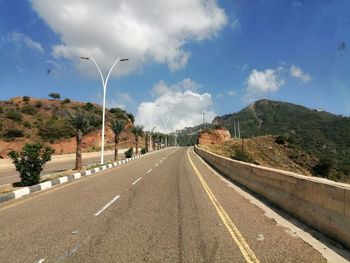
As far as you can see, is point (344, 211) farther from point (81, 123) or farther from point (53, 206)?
point (81, 123)

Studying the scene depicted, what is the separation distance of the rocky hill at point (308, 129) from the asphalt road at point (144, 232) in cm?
6827

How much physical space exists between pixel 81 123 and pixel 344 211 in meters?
25.7

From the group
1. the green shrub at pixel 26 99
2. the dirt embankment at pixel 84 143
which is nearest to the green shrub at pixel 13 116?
the dirt embankment at pixel 84 143

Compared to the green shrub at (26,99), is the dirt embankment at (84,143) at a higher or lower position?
lower

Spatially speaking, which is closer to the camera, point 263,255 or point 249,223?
point 263,255

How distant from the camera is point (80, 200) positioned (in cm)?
1249

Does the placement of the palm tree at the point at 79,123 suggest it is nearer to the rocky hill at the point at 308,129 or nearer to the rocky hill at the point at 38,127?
the rocky hill at the point at 38,127

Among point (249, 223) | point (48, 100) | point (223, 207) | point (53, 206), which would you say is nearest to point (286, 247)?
point (249, 223)

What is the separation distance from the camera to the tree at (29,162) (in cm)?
1803

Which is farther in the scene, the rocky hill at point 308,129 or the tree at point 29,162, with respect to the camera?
the rocky hill at point 308,129

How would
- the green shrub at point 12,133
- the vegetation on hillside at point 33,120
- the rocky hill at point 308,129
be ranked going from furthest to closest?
the rocky hill at point 308,129 < the vegetation on hillside at point 33,120 < the green shrub at point 12,133

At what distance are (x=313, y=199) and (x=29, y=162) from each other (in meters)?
13.8

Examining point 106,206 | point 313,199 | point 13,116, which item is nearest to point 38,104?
point 13,116

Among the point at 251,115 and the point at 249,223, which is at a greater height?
the point at 251,115
